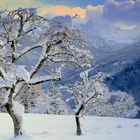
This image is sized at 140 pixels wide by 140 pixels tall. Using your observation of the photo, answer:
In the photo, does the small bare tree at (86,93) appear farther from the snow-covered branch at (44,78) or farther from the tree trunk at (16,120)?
the tree trunk at (16,120)

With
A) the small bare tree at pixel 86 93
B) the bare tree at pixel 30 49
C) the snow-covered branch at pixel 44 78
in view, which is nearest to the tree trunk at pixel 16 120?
the bare tree at pixel 30 49

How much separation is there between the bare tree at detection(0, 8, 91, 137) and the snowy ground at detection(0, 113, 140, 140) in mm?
6649

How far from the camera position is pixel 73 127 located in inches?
1849

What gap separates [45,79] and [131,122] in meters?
23.6

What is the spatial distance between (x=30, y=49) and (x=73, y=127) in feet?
59.2

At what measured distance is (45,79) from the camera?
30.3 meters

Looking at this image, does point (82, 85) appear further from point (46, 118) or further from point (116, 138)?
point (46, 118)

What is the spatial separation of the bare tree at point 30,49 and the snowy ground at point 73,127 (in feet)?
21.8

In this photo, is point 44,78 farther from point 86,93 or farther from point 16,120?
point 86,93

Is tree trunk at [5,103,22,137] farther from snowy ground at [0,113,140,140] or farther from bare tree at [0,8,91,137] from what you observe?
snowy ground at [0,113,140,140]

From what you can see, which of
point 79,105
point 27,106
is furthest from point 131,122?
point 27,106

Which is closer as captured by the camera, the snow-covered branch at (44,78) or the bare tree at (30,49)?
the bare tree at (30,49)

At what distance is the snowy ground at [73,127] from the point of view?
39275 millimetres

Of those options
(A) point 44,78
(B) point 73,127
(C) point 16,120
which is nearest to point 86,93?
(B) point 73,127
